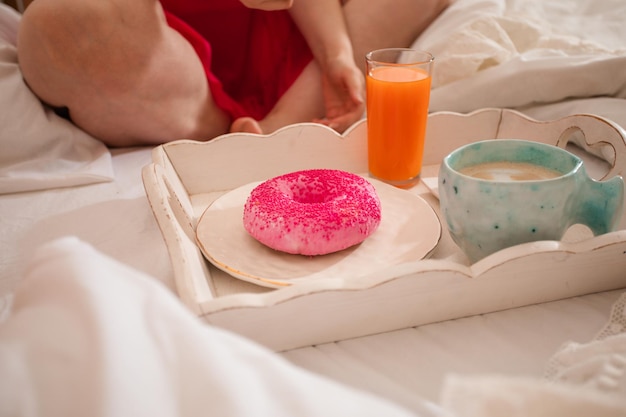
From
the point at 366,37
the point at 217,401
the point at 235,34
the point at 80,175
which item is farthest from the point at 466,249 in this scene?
the point at 235,34

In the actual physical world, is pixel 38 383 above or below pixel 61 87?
above

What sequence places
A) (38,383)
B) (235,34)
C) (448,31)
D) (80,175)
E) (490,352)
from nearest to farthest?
(38,383) → (490,352) → (80,175) → (448,31) → (235,34)

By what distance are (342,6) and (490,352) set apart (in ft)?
3.39

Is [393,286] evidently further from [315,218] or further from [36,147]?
[36,147]

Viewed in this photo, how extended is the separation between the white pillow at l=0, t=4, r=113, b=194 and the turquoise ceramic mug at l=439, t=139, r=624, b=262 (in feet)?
2.19

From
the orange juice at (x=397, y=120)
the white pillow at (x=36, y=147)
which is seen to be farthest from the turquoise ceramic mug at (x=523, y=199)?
the white pillow at (x=36, y=147)

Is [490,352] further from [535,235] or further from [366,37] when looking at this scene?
[366,37]

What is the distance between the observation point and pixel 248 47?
1331 millimetres

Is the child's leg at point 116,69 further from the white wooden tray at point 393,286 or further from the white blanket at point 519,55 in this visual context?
the white blanket at point 519,55

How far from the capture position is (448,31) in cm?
118

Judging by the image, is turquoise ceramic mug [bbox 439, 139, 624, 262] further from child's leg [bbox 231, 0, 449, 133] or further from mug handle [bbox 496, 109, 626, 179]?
child's leg [bbox 231, 0, 449, 133]

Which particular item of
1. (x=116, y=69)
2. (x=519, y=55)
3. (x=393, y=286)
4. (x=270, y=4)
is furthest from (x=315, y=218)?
(x=519, y=55)

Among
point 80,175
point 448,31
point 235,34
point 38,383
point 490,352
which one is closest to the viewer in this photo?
point 38,383

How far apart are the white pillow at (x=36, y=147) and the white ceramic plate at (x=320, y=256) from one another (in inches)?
A: 15.5
